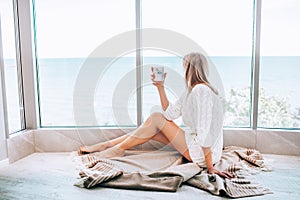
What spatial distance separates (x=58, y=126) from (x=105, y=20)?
1.03 meters

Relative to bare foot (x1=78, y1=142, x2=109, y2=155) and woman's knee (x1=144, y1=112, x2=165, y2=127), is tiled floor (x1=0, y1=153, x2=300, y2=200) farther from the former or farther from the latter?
woman's knee (x1=144, y1=112, x2=165, y2=127)

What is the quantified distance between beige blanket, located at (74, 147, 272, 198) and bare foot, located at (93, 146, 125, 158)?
51 millimetres

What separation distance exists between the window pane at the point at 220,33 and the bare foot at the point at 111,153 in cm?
47

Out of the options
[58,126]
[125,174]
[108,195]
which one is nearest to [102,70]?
[58,126]

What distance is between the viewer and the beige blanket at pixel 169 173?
1.59 meters

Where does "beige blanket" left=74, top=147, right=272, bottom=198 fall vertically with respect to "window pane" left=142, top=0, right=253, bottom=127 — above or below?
below

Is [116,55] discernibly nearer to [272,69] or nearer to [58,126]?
[58,126]

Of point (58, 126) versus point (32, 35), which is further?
point (58, 126)

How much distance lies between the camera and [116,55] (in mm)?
2385

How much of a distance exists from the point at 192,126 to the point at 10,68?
1502 millimetres

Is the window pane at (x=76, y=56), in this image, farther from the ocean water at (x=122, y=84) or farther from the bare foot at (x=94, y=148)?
the bare foot at (x=94, y=148)

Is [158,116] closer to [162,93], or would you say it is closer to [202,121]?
[162,93]

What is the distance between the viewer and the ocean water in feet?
7.55

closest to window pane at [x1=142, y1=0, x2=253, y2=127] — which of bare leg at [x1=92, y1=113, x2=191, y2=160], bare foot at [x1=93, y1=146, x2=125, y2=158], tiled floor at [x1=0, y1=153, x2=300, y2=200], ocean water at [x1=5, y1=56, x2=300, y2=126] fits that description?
ocean water at [x1=5, y1=56, x2=300, y2=126]
